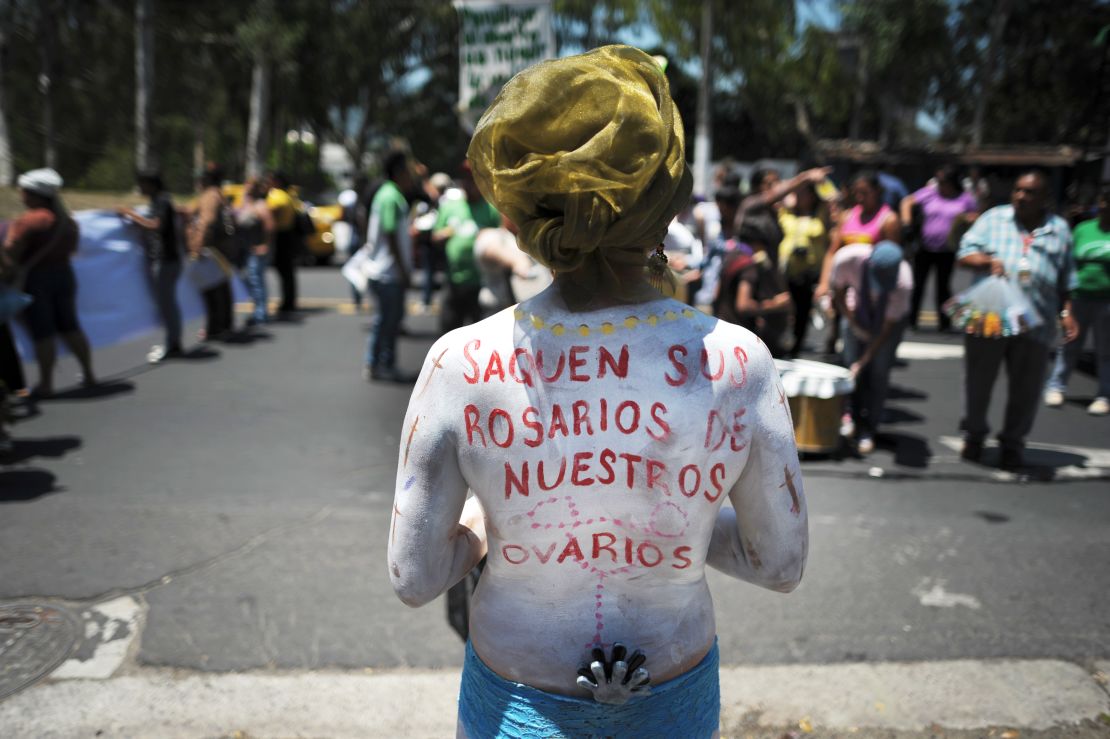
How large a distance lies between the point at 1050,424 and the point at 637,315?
6.95 metres

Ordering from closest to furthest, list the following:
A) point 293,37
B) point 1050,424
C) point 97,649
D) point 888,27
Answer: point 97,649 → point 1050,424 → point 293,37 → point 888,27

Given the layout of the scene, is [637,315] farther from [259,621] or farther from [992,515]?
[992,515]

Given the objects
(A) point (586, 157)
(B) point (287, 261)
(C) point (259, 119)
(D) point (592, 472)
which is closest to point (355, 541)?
(D) point (592, 472)

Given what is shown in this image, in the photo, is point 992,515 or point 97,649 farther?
point 992,515

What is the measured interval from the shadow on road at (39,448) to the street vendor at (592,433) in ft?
18.0

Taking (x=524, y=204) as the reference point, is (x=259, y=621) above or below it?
below

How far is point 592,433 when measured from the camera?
4.48 ft

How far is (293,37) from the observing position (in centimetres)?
Result: 2472

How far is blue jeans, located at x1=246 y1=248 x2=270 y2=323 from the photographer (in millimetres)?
10945

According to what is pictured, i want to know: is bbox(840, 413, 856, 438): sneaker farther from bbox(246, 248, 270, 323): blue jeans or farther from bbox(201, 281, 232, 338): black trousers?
bbox(246, 248, 270, 323): blue jeans

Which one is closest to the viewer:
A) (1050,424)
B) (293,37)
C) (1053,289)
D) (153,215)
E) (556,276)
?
(556,276)

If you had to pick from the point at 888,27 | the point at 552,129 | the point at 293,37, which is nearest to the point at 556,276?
the point at 552,129

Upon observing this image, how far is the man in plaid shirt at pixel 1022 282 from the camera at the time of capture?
18.0ft

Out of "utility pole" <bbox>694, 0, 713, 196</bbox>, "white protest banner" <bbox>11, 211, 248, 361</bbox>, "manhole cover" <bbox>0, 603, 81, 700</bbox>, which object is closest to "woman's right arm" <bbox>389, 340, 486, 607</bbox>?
"manhole cover" <bbox>0, 603, 81, 700</bbox>
